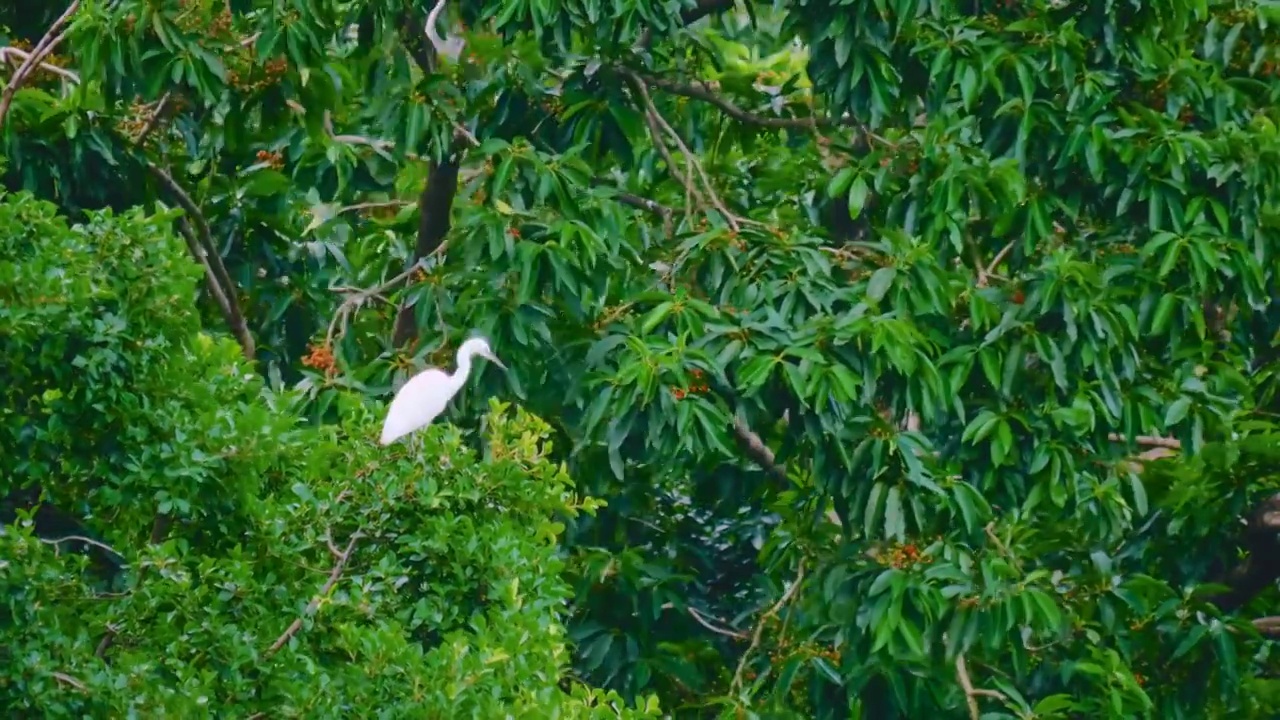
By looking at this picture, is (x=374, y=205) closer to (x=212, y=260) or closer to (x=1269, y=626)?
(x=212, y=260)

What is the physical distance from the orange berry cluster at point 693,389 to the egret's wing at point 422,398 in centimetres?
60

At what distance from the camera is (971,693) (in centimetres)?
720

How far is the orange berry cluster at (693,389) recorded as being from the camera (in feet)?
20.6

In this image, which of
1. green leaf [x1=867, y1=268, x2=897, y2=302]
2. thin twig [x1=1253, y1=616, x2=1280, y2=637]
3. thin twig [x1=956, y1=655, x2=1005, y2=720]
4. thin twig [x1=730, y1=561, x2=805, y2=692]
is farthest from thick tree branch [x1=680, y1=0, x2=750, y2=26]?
thin twig [x1=1253, y1=616, x2=1280, y2=637]

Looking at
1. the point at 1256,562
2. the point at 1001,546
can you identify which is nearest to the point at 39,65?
the point at 1001,546

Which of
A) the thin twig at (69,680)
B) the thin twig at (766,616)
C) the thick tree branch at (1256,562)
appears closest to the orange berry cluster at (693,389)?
the thin twig at (766,616)

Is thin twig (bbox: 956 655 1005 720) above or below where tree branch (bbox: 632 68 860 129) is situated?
below

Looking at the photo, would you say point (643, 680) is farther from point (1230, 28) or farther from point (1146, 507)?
point (1230, 28)

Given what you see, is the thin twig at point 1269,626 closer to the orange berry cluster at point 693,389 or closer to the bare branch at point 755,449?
the bare branch at point 755,449

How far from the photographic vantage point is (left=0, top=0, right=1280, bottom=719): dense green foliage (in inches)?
259

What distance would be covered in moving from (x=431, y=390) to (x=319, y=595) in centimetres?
110

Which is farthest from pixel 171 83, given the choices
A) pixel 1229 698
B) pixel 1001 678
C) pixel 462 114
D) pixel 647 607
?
pixel 1229 698

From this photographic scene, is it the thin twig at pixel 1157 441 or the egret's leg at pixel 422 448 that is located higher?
the egret's leg at pixel 422 448

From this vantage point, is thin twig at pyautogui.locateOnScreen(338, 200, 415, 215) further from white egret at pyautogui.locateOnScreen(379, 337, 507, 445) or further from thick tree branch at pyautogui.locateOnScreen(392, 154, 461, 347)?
white egret at pyautogui.locateOnScreen(379, 337, 507, 445)
